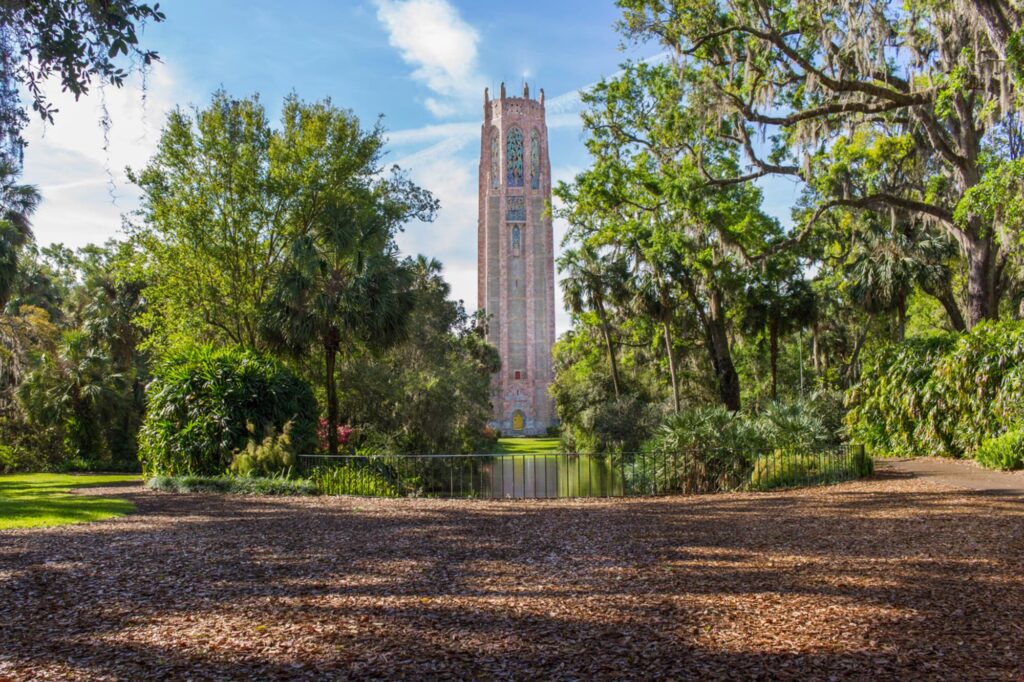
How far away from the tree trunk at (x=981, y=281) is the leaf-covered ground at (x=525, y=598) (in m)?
9.27

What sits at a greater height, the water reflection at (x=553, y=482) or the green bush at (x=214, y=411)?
the green bush at (x=214, y=411)

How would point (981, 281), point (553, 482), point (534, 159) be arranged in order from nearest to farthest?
point (981, 281), point (553, 482), point (534, 159)

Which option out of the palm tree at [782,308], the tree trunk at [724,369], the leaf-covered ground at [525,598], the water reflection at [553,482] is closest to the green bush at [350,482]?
the water reflection at [553,482]

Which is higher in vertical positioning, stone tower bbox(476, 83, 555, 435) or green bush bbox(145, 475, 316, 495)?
stone tower bbox(476, 83, 555, 435)

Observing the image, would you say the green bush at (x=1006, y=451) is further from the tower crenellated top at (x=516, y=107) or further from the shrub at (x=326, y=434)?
the tower crenellated top at (x=516, y=107)

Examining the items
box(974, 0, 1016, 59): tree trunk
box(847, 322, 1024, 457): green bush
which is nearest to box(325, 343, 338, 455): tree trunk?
box(847, 322, 1024, 457): green bush

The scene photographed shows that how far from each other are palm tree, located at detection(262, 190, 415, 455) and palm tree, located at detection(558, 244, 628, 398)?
11.9 metres

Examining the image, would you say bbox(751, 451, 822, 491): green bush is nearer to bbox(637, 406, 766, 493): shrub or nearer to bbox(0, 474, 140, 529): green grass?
bbox(637, 406, 766, 493): shrub

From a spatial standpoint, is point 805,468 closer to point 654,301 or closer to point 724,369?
point 724,369

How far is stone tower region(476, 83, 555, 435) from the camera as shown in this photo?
72.6 metres

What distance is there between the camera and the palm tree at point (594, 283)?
2980 centimetres

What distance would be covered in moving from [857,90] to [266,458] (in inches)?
508

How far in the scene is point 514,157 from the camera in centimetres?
7562

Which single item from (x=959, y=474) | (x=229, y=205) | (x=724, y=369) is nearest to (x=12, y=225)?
(x=229, y=205)
